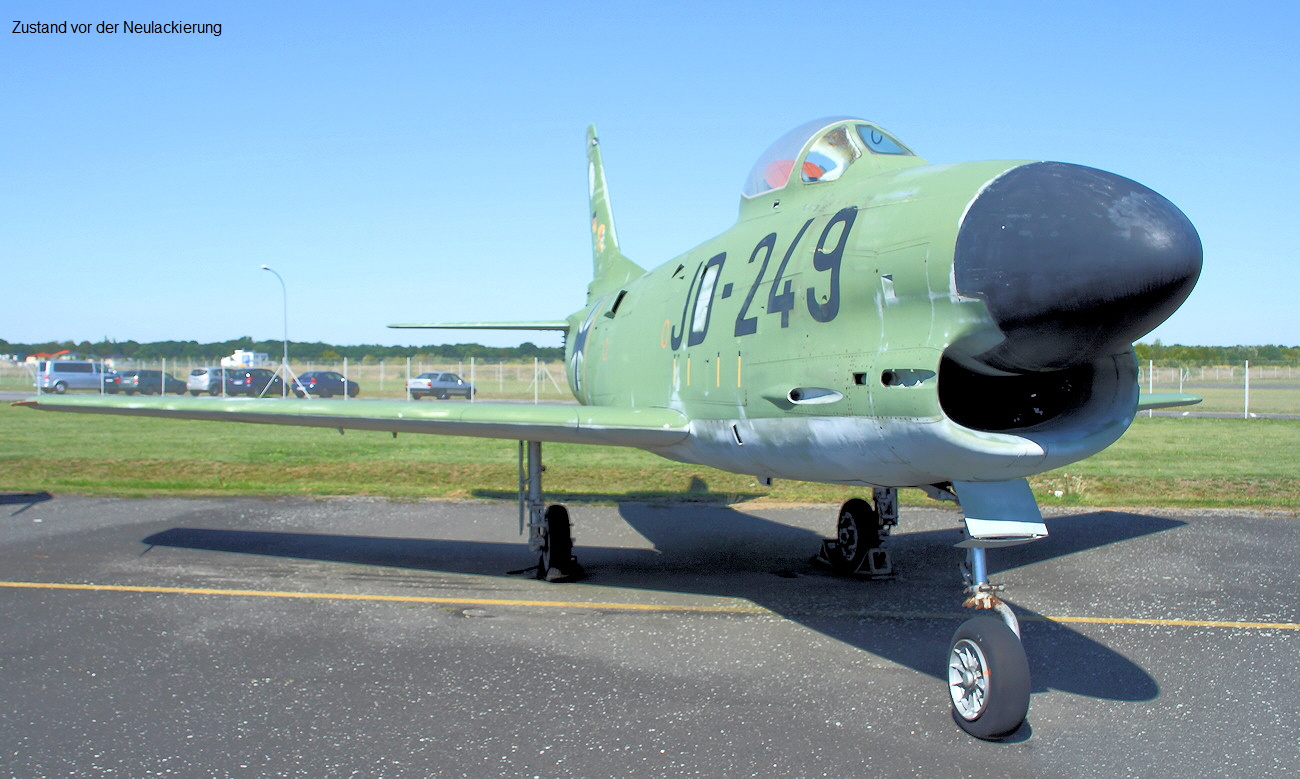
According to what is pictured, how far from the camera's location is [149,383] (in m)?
50.5

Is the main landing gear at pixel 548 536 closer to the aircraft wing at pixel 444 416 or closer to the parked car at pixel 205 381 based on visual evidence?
the aircraft wing at pixel 444 416

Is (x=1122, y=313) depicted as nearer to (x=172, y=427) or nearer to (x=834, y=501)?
(x=834, y=501)

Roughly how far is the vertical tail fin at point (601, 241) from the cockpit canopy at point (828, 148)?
5.80m

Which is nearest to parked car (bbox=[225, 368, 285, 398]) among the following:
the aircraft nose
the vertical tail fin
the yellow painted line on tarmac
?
the vertical tail fin

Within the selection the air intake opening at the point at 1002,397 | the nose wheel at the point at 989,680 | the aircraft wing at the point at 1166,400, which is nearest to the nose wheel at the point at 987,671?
the nose wheel at the point at 989,680

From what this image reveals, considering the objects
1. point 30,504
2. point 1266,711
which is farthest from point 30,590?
point 1266,711

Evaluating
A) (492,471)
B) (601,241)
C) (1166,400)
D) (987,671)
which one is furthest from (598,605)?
(492,471)

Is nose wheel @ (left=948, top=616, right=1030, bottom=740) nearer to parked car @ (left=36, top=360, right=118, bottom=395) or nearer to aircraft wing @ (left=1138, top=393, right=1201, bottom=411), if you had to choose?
aircraft wing @ (left=1138, top=393, right=1201, bottom=411)

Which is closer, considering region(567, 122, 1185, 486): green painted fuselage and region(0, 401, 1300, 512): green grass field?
region(567, 122, 1185, 486): green painted fuselage

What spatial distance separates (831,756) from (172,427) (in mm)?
24505

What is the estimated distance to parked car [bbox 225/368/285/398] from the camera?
47.5m

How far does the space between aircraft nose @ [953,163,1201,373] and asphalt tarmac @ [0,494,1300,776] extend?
2090 millimetres

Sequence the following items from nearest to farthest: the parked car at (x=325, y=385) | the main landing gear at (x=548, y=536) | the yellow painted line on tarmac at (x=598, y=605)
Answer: the yellow painted line on tarmac at (x=598, y=605) → the main landing gear at (x=548, y=536) → the parked car at (x=325, y=385)

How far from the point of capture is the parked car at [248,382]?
4750 cm
